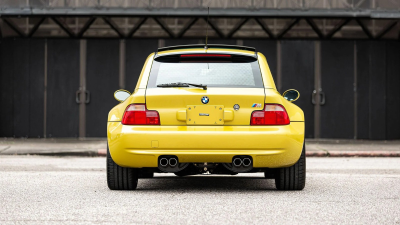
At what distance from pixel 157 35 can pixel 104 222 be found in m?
15.0

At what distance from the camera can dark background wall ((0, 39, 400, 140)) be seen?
19750mm

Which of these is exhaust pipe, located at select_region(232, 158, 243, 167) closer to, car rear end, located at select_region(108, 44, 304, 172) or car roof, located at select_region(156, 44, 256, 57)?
car rear end, located at select_region(108, 44, 304, 172)

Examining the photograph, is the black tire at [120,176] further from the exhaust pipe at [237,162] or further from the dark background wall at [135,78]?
the dark background wall at [135,78]

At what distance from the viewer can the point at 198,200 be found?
250 inches

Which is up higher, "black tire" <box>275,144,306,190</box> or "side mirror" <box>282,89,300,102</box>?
"side mirror" <box>282,89,300,102</box>

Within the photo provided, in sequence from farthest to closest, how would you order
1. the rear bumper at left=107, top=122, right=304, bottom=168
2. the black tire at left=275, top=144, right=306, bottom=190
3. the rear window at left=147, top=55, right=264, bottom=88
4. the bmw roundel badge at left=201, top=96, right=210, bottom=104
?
the black tire at left=275, top=144, right=306, bottom=190
the rear window at left=147, top=55, right=264, bottom=88
the bmw roundel badge at left=201, top=96, right=210, bottom=104
the rear bumper at left=107, top=122, right=304, bottom=168

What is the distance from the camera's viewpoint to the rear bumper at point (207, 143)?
6445 millimetres

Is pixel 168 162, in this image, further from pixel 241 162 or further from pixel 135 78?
pixel 135 78

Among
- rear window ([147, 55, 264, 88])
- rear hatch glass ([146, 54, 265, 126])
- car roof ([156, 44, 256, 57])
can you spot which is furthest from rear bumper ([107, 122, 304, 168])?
car roof ([156, 44, 256, 57])

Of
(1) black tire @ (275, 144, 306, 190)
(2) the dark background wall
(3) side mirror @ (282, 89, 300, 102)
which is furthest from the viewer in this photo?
(2) the dark background wall

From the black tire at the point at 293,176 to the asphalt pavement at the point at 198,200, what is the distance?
11cm

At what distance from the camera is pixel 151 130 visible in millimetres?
6516

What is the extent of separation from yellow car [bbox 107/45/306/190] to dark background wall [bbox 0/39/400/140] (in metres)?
13.1

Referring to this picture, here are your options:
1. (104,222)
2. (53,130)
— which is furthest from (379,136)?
(104,222)
